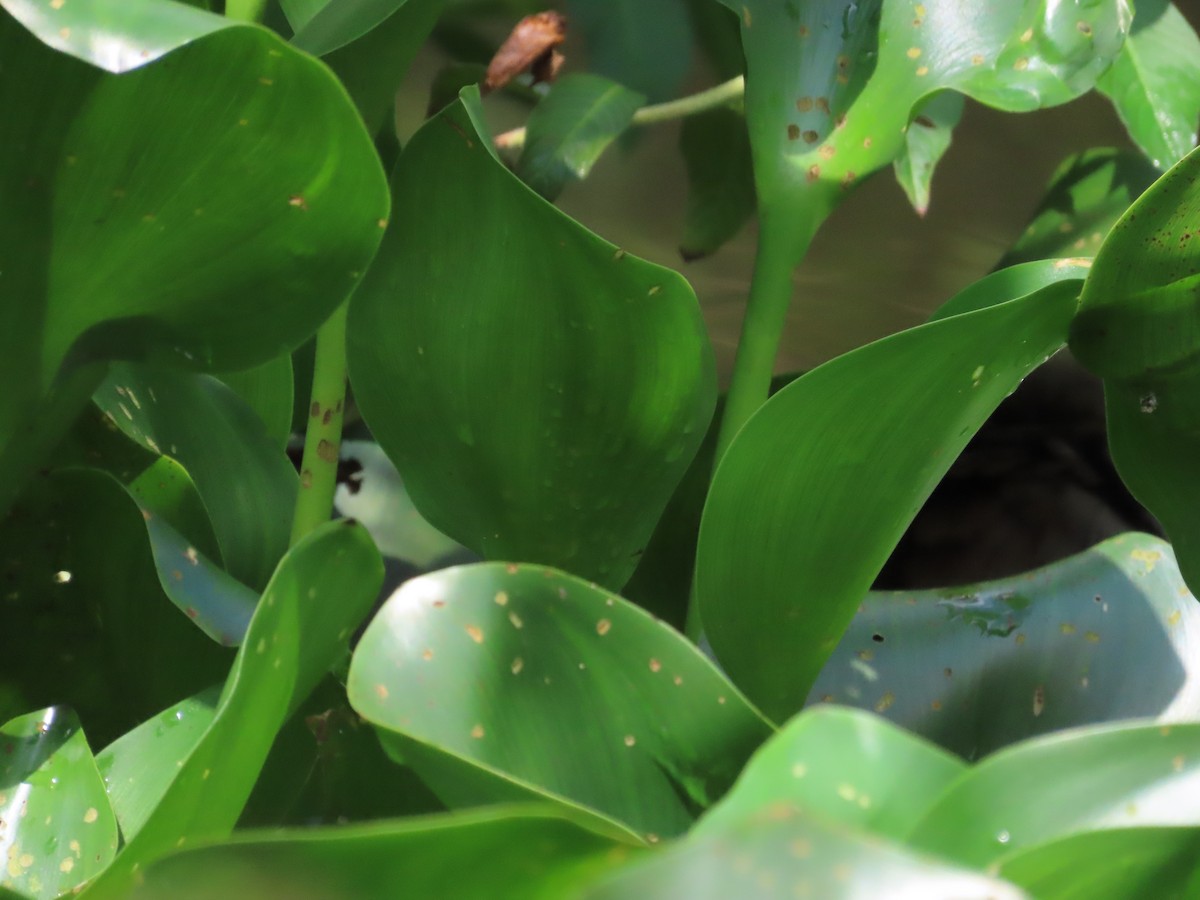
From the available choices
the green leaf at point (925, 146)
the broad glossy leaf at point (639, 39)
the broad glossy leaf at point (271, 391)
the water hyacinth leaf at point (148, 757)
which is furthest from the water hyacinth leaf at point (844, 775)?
the broad glossy leaf at point (639, 39)

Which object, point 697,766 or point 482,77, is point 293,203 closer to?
point 697,766

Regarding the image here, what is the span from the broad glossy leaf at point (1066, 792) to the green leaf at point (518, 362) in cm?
21

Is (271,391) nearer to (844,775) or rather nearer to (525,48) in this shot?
(525,48)

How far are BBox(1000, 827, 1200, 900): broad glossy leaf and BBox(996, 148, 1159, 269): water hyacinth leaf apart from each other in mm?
541

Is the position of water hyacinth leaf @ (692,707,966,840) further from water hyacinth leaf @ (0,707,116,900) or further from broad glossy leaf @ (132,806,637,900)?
water hyacinth leaf @ (0,707,116,900)

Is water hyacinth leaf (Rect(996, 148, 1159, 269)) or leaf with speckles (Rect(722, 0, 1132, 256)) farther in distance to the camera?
water hyacinth leaf (Rect(996, 148, 1159, 269))

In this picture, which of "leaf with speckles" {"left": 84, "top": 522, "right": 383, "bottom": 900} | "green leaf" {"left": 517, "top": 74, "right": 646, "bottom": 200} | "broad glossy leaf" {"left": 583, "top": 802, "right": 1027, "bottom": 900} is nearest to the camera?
"broad glossy leaf" {"left": 583, "top": 802, "right": 1027, "bottom": 900}

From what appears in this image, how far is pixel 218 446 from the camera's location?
0.49m

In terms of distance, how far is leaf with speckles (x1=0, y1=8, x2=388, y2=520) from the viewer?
29 centimetres

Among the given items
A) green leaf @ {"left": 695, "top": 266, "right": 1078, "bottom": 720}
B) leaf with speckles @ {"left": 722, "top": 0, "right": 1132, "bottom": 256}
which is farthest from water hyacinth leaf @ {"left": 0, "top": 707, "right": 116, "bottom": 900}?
leaf with speckles @ {"left": 722, "top": 0, "right": 1132, "bottom": 256}

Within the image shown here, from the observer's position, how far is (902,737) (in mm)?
233

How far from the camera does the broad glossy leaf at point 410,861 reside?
21cm

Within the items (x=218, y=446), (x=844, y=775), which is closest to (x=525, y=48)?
(x=218, y=446)

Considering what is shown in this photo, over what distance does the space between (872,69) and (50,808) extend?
440 mm
